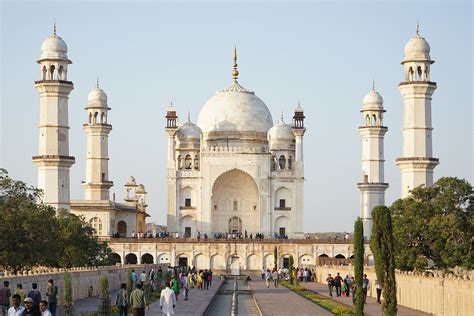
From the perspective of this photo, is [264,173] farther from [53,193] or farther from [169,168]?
[53,193]

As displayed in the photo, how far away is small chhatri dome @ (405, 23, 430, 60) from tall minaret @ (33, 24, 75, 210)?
1903cm

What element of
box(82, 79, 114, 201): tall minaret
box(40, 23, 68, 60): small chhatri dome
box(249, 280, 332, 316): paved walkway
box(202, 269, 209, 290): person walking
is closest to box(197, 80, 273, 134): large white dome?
box(82, 79, 114, 201): tall minaret

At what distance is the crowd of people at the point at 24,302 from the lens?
54.4 ft

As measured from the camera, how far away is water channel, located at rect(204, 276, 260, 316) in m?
33.5

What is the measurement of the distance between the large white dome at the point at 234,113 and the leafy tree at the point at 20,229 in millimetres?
39818

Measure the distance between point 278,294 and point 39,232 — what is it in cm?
996

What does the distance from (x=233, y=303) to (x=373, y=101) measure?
3953 cm

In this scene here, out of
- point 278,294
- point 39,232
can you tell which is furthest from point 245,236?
point 39,232

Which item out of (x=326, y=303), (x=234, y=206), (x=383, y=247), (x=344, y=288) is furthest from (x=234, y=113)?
(x=383, y=247)

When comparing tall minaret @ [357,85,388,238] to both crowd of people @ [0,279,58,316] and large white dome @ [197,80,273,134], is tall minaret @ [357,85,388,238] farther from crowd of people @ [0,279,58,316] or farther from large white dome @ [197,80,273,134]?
crowd of people @ [0,279,58,316]

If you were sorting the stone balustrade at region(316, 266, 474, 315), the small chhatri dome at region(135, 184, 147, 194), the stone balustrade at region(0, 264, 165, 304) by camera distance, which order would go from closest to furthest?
the stone balustrade at region(316, 266, 474, 315) → the stone balustrade at region(0, 264, 165, 304) → the small chhatri dome at region(135, 184, 147, 194)

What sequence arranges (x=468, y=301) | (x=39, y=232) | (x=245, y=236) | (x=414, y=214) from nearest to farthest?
1. (x=468, y=301)
2. (x=39, y=232)
3. (x=414, y=214)
4. (x=245, y=236)

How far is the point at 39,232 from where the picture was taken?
126 ft

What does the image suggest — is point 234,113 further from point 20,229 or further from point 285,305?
point 285,305
